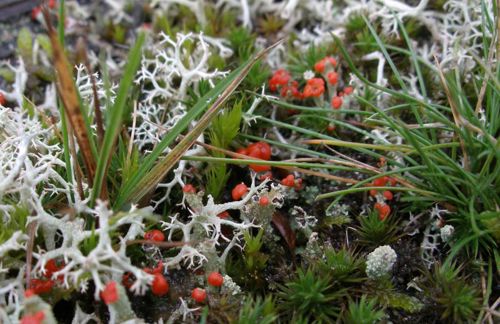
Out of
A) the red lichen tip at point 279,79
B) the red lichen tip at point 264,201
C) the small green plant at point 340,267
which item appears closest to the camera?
the small green plant at point 340,267

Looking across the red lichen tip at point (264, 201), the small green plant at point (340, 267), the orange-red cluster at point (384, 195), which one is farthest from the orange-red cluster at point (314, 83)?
the small green plant at point (340, 267)

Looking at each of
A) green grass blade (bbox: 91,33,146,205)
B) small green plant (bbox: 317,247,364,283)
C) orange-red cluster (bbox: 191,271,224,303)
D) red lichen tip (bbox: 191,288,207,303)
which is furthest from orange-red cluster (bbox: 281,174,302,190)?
green grass blade (bbox: 91,33,146,205)

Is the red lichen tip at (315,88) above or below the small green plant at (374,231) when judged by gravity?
above

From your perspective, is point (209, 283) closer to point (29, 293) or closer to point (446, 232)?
point (29, 293)

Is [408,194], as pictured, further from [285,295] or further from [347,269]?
[285,295]

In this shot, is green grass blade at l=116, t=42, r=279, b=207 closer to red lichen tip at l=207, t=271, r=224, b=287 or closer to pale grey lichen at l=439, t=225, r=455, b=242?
red lichen tip at l=207, t=271, r=224, b=287

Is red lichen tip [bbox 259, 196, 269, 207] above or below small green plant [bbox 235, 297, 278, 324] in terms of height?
above

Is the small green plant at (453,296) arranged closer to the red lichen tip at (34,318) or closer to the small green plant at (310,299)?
the small green plant at (310,299)
